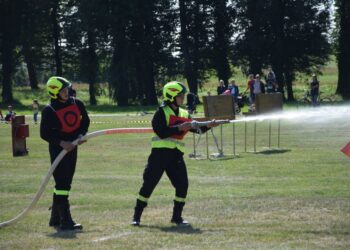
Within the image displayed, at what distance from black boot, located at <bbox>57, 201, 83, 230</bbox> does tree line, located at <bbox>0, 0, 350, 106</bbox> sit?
1769 inches

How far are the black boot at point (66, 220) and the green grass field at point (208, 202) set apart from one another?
17 centimetres

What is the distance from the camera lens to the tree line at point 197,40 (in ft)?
185

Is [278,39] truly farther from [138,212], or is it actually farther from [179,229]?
[179,229]

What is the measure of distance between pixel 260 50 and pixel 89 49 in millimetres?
14291

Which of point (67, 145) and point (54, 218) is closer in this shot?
point (67, 145)

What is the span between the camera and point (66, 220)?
441 inches

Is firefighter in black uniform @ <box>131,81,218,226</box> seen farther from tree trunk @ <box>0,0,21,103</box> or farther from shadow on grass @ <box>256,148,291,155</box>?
tree trunk @ <box>0,0,21,103</box>

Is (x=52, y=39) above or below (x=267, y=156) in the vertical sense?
above

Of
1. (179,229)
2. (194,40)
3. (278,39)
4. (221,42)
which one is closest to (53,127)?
(179,229)

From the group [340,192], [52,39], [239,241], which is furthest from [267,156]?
[52,39]

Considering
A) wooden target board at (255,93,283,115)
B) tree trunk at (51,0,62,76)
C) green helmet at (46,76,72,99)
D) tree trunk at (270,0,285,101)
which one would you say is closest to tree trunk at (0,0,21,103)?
tree trunk at (51,0,62,76)

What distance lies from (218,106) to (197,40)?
125 ft

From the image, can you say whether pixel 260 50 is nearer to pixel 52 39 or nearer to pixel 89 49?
pixel 89 49

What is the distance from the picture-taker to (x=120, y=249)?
31.4ft
